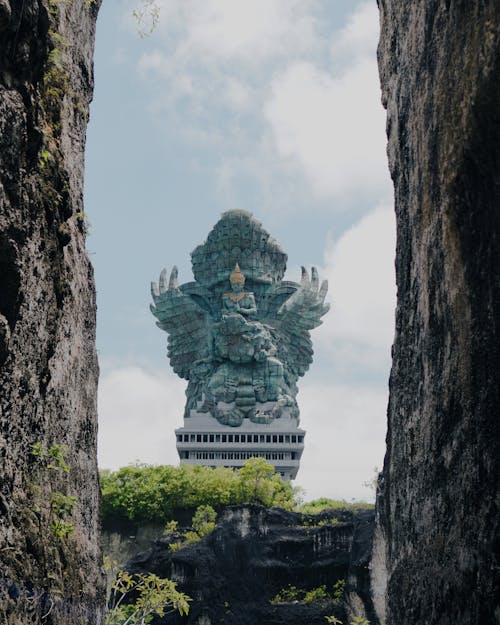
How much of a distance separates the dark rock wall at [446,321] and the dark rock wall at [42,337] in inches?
169

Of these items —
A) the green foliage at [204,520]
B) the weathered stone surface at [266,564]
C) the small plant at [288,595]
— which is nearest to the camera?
the weathered stone surface at [266,564]

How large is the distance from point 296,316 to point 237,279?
540 cm

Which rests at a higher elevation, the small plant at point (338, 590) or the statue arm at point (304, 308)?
the statue arm at point (304, 308)

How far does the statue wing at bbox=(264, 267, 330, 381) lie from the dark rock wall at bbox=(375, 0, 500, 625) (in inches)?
2357

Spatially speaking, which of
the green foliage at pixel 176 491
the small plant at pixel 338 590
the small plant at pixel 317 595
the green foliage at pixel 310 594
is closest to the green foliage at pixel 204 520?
the green foliage at pixel 176 491

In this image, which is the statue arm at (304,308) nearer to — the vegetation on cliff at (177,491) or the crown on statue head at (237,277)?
the crown on statue head at (237,277)

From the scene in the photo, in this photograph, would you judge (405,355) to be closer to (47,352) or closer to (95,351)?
(95,351)

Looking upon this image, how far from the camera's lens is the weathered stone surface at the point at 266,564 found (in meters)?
39.6

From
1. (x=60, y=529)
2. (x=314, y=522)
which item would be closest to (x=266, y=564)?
(x=314, y=522)

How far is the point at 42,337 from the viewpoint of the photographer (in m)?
10.8

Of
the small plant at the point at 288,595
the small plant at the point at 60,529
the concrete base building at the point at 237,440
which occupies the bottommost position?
the small plant at the point at 288,595

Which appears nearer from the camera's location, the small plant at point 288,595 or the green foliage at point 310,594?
the green foliage at point 310,594

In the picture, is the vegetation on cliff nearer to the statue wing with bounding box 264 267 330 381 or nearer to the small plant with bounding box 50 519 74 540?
the statue wing with bounding box 264 267 330 381

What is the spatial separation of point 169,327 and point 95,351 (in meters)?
61.8
